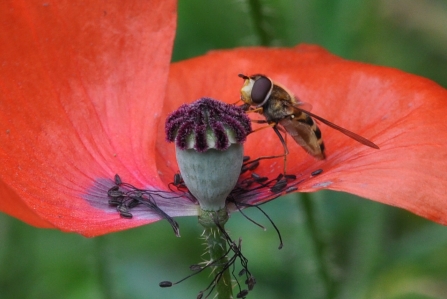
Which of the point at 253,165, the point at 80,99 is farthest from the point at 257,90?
the point at 80,99

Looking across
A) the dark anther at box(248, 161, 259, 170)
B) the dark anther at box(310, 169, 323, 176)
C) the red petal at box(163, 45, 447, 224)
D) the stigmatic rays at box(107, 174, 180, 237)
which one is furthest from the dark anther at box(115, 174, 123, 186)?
the dark anther at box(310, 169, 323, 176)

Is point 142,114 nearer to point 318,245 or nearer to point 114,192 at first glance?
point 114,192

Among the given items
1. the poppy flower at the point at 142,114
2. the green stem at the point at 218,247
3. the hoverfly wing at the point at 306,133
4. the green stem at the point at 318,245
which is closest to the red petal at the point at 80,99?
the poppy flower at the point at 142,114

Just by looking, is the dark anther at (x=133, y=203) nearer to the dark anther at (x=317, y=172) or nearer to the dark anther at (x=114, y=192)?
the dark anther at (x=114, y=192)

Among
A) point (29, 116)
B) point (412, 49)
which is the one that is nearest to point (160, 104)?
point (29, 116)

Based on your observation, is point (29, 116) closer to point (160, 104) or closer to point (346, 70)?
point (160, 104)
